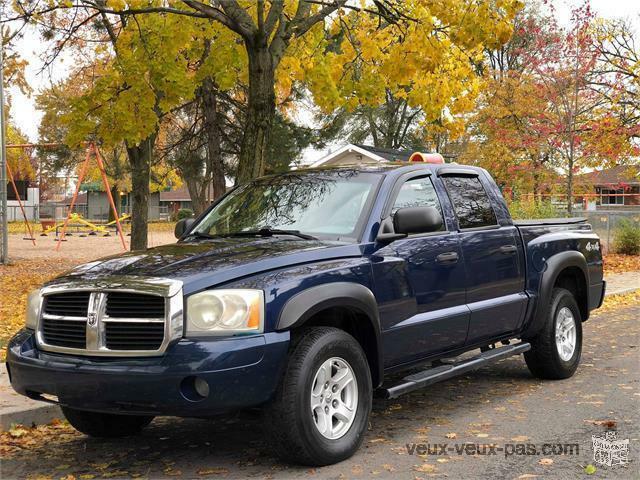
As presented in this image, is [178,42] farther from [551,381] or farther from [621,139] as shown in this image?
[621,139]

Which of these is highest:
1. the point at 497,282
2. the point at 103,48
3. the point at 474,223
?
the point at 103,48

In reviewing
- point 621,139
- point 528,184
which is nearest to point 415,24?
point 621,139

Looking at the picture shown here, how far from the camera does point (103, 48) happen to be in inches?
733

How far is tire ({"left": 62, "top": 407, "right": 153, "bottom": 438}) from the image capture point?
552 cm

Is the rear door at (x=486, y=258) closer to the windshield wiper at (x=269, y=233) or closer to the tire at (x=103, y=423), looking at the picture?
the windshield wiper at (x=269, y=233)

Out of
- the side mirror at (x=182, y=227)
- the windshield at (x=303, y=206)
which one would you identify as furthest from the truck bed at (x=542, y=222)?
the side mirror at (x=182, y=227)

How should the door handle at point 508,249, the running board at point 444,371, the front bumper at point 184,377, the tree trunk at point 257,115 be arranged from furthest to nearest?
the tree trunk at point 257,115
the door handle at point 508,249
the running board at point 444,371
the front bumper at point 184,377

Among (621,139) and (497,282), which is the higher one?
(621,139)

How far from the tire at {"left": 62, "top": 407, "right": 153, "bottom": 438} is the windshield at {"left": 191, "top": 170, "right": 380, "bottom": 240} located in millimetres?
1515

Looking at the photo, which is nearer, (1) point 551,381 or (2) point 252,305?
(2) point 252,305

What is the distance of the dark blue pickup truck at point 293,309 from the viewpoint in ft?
14.7

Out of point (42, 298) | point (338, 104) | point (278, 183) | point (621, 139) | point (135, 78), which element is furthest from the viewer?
point (621, 139)

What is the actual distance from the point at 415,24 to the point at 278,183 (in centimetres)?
868

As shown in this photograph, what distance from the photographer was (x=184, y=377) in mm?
4383
